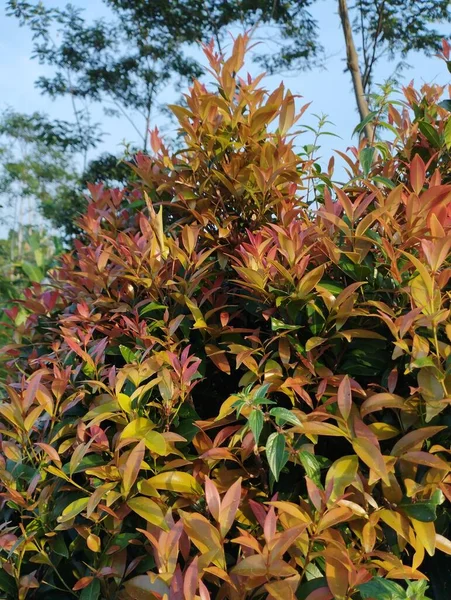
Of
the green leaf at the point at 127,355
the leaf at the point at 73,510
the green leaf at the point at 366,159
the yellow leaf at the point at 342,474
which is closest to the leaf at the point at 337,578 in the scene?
the yellow leaf at the point at 342,474

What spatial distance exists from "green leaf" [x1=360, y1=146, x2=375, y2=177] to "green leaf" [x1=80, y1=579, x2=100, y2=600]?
3.99 ft

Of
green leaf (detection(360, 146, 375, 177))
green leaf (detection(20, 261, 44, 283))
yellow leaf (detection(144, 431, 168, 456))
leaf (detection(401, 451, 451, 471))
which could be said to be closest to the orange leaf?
leaf (detection(401, 451, 451, 471))

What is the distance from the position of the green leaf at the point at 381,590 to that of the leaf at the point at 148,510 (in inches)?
13.6

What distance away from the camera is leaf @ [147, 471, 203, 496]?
3.59ft

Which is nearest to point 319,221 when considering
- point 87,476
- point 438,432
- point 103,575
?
point 438,432

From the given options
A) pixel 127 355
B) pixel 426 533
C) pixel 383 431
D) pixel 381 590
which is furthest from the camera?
pixel 127 355

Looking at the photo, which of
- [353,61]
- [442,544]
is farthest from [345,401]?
[353,61]

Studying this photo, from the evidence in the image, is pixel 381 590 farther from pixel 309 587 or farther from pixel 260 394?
pixel 260 394

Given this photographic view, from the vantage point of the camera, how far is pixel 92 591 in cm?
108

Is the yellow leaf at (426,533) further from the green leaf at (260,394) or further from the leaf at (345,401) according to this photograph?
the green leaf at (260,394)

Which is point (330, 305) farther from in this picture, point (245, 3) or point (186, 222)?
point (245, 3)

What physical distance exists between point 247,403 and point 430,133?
3.30 ft

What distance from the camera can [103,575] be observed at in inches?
42.5

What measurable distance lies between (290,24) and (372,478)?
33.8ft
